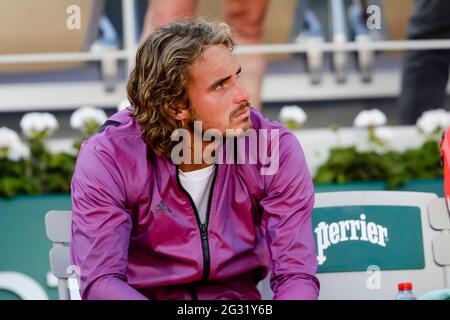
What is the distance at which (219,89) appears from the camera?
3125 millimetres

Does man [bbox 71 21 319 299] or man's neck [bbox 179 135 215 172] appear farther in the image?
man's neck [bbox 179 135 215 172]

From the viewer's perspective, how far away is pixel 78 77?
576cm

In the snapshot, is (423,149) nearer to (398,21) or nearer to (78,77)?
(398,21)

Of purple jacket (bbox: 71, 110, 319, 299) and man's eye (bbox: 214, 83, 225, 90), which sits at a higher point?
man's eye (bbox: 214, 83, 225, 90)

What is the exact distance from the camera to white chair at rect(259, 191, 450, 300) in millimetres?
3461

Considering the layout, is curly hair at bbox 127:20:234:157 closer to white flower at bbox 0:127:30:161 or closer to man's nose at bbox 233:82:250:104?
man's nose at bbox 233:82:250:104

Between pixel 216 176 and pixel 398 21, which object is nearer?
pixel 216 176

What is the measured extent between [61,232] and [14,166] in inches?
58.4

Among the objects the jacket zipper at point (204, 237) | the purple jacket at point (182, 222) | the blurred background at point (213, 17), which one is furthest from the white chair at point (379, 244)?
the blurred background at point (213, 17)

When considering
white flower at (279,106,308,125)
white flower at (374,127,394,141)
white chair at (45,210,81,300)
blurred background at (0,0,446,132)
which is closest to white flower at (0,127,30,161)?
blurred background at (0,0,446,132)

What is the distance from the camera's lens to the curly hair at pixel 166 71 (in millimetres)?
3107

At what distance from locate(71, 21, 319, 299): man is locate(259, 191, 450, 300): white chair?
32 cm

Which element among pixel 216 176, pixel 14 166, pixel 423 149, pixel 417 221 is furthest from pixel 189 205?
pixel 423 149

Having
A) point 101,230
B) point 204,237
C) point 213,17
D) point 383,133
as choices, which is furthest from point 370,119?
point 101,230
